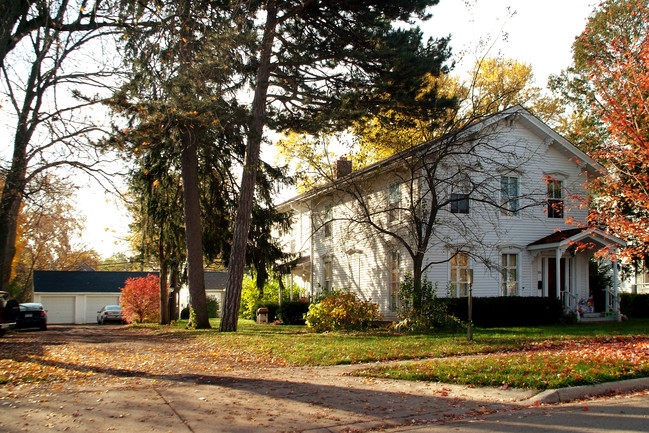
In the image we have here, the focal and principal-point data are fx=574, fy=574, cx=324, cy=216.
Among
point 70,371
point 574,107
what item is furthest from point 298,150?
point 574,107

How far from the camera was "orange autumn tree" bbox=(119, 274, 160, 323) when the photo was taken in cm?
3534

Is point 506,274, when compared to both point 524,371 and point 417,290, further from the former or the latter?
point 524,371

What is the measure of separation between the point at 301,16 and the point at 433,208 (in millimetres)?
7467

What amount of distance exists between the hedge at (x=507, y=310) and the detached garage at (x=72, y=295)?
40172 millimetres

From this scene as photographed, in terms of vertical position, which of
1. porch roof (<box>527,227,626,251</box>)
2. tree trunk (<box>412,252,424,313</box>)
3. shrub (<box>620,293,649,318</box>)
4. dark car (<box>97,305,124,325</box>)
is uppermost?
porch roof (<box>527,227,626,251</box>)

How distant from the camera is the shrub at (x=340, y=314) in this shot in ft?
65.2

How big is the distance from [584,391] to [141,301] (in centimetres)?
3117

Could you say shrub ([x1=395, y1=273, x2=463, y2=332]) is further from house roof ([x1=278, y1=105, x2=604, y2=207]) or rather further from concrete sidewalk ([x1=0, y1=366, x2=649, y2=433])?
concrete sidewalk ([x1=0, y1=366, x2=649, y2=433])

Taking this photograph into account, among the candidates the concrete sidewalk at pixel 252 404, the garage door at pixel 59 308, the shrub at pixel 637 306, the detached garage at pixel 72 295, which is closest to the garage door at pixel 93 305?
the detached garage at pixel 72 295

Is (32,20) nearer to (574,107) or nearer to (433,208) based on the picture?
(433,208)

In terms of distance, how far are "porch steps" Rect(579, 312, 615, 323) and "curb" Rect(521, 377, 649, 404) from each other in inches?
552

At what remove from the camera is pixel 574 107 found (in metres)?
31.8

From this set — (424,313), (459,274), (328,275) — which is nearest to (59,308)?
(328,275)

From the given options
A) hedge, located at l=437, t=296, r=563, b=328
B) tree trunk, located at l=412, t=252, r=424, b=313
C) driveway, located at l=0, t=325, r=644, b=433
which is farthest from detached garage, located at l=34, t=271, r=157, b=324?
driveway, located at l=0, t=325, r=644, b=433
